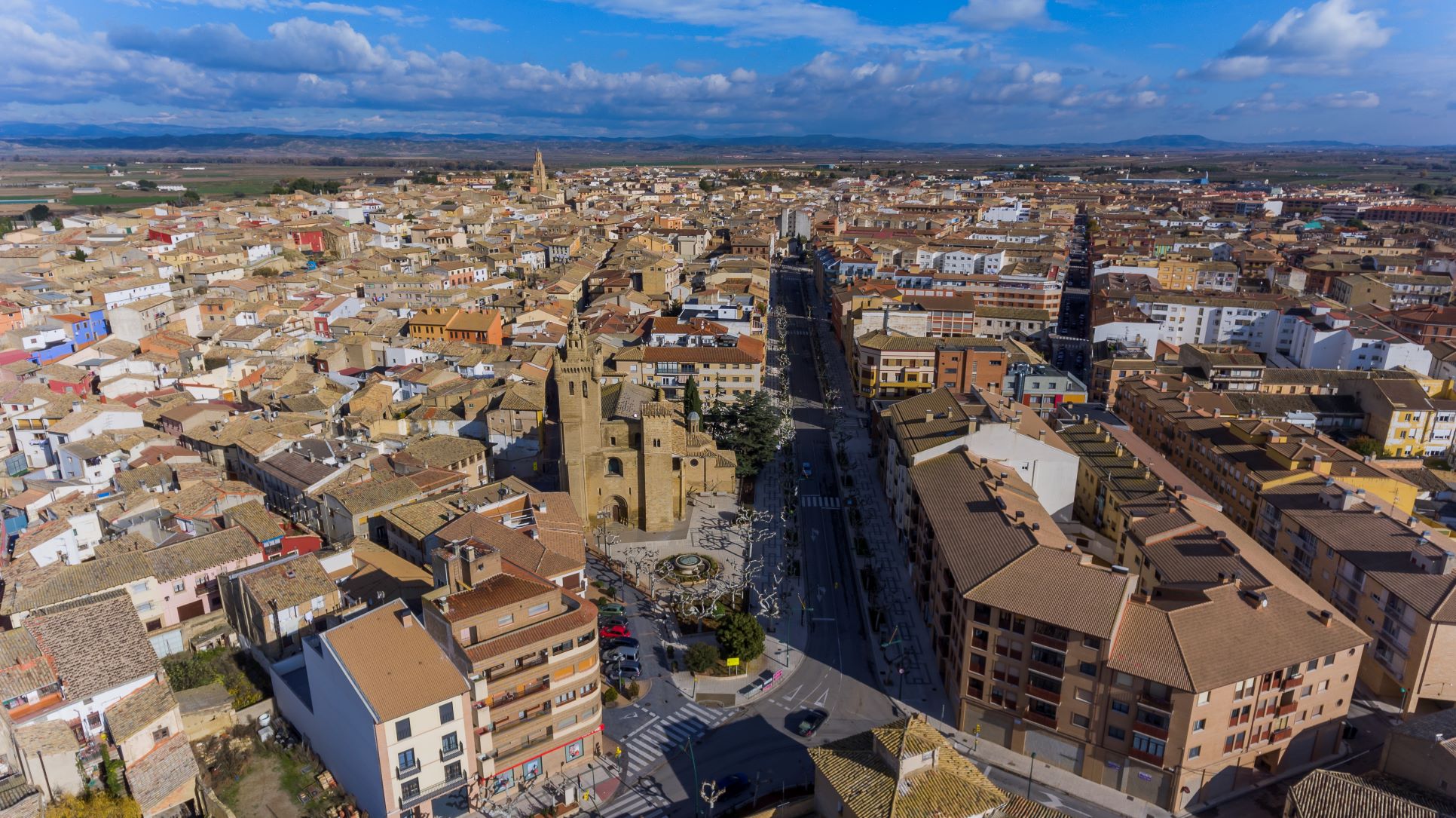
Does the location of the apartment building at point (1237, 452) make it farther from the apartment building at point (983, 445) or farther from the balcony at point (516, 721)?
the balcony at point (516, 721)

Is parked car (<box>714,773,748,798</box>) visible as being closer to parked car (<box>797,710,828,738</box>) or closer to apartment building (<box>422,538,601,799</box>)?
parked car (<box>797,710,828,738</box>)

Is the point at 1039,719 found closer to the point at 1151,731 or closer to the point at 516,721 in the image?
the point at 1151,731

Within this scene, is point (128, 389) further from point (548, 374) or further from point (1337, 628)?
point (1337, 628)

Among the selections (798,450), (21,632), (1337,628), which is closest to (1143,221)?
(798,450)

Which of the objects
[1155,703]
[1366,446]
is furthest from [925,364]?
[1155,703]

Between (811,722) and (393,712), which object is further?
(811,722)

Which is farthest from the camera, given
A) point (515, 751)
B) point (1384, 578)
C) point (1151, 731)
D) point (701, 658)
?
point (701, 658)
